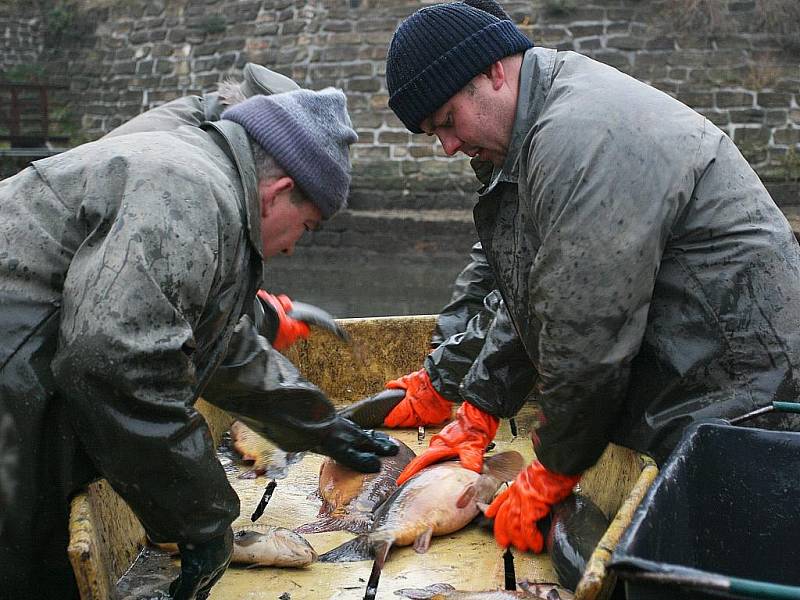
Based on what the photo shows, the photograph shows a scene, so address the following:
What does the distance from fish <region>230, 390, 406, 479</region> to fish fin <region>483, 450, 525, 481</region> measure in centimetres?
91

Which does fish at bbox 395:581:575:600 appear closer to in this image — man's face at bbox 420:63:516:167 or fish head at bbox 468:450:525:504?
fish head at bbox 468:450:525:504

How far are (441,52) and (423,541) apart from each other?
1.88 meters

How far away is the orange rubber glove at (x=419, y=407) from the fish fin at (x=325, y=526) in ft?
4.50

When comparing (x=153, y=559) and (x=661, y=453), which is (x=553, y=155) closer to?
(x=661, y=453)

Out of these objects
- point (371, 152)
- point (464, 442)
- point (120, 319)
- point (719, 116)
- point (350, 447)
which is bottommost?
point (371, 152)

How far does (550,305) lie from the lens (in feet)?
9.14

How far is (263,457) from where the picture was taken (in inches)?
182

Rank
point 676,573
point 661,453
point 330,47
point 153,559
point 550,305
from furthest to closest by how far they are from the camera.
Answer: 1. point 330,47
2. point 153,559
3. point 661,453
4. point 550,305
5. point 676,573

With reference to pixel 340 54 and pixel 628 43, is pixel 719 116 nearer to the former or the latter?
pixel 628 43

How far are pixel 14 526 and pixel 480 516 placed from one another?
195 cm

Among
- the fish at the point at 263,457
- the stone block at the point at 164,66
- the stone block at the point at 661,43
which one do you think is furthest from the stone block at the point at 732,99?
the fish at the point at 263,457

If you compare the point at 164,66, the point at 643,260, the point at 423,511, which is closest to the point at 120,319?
the point at 643,260

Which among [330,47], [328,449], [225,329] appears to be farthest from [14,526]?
[330,47]

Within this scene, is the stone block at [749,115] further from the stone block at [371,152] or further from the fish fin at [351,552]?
the fish fin at [351,552]
